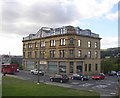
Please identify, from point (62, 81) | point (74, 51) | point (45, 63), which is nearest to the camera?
point (62, 81)

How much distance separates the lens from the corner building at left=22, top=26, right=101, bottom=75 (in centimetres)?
6725

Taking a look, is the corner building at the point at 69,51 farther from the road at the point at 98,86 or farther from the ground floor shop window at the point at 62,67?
the road at the point at 98,86

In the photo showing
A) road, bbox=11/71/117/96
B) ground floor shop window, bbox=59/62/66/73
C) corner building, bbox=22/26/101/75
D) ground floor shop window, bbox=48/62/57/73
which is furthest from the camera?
ground floor shop window, bbox=48/62/57/73

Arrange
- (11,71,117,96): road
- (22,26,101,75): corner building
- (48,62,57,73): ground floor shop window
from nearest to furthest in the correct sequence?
1. (11,71,117,96): road
2. (22,26,101,75): corner building
3. (48,62,57,73): ground floor shop window

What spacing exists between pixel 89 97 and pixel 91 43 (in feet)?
157

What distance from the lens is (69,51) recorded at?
67438 mm

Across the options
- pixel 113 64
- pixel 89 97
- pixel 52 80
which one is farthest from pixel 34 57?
pixel 89 97

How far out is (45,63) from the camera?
76875 mm

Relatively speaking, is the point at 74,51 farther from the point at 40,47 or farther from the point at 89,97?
the point at 89,97

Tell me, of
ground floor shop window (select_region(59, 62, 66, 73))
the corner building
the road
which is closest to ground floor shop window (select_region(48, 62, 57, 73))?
the corner building

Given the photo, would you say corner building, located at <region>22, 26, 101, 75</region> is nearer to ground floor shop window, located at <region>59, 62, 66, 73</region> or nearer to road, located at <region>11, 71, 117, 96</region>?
ground floor shop window, located at <region>59, 62, 66, 73</region>

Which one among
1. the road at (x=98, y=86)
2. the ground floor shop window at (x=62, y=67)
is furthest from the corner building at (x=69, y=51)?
the road at (x=98, y=86)

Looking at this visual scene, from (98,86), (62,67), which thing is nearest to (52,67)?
(62,67)

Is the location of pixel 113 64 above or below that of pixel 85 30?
below
